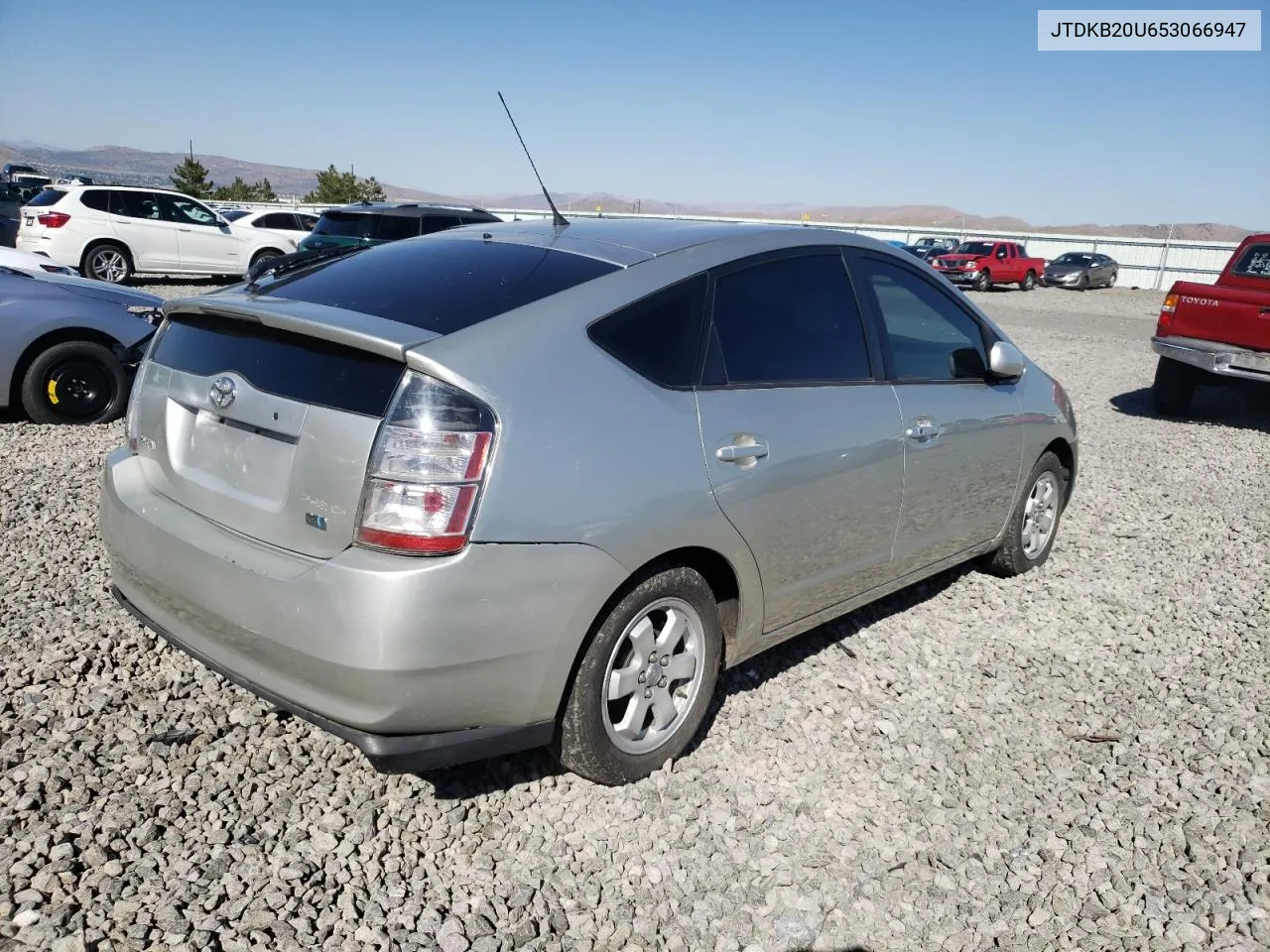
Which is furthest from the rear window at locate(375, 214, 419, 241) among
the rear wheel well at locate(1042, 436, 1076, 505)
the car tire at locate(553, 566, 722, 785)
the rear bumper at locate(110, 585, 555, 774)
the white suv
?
the rear bumper at locate(110, 585, 555, 774)

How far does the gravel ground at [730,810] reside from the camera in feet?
8.45

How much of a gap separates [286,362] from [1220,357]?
30.3 ft

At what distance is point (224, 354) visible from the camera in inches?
115

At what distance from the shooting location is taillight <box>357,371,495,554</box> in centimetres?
248

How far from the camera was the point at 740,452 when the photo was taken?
3135 millimetres

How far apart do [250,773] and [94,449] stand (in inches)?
179

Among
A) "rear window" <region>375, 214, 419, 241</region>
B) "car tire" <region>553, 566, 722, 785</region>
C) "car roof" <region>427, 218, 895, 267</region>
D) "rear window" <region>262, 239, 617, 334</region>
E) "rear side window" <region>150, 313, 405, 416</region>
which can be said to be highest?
"rear window" <region>375, 214, 419, 241</region>

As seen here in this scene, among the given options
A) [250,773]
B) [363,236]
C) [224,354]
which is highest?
[363,236]

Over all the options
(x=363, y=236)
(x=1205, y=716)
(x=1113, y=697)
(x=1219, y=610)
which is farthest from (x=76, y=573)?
(x=363, y=236)

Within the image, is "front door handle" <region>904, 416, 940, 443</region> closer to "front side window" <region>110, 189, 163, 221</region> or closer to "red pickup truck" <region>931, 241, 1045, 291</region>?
"front side window" <region>110, 189, 163, 221</region>

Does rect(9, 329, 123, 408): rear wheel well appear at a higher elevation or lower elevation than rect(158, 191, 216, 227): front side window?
lower

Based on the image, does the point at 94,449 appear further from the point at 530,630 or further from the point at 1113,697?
the point at 1113,697

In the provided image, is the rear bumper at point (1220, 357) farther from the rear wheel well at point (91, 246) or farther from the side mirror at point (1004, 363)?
the rear wheel well at point (91, 246)

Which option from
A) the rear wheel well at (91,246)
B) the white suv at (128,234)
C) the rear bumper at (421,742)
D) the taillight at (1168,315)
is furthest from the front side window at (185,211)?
the rear bumper at (421,742)
